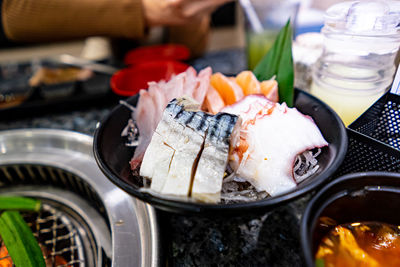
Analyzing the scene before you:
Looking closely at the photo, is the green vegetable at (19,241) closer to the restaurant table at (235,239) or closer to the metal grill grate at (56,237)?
the metal grill grate at (56,237)

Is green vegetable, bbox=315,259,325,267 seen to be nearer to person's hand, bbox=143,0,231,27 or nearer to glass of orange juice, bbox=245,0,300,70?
glass of orange juice, bbox=245,0,300,70

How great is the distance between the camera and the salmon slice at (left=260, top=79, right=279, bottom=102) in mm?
1039

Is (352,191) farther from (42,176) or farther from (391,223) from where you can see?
(42,176)

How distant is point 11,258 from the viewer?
3.14ft

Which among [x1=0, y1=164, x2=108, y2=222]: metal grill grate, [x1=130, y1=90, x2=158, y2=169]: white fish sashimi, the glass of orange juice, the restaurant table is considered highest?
the glass of orange juice

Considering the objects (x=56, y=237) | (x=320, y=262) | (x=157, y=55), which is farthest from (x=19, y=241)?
(x=157, y=55)

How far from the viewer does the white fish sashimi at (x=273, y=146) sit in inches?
30.7

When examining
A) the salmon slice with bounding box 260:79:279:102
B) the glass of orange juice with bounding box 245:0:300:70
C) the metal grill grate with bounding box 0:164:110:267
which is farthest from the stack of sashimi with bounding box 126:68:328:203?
the glass of orange juice with bounding box 245:0:300:70

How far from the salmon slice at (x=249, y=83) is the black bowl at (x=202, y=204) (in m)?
0.18

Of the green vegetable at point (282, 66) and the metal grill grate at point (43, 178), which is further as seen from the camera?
the metal grill grate at point (43, 178)

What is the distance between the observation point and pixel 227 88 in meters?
1.09

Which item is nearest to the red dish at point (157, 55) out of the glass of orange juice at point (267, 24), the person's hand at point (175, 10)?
the person's hand at point (175, 10)

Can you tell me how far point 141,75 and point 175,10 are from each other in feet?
2.47

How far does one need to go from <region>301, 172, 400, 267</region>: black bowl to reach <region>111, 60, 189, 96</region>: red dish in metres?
1.18
